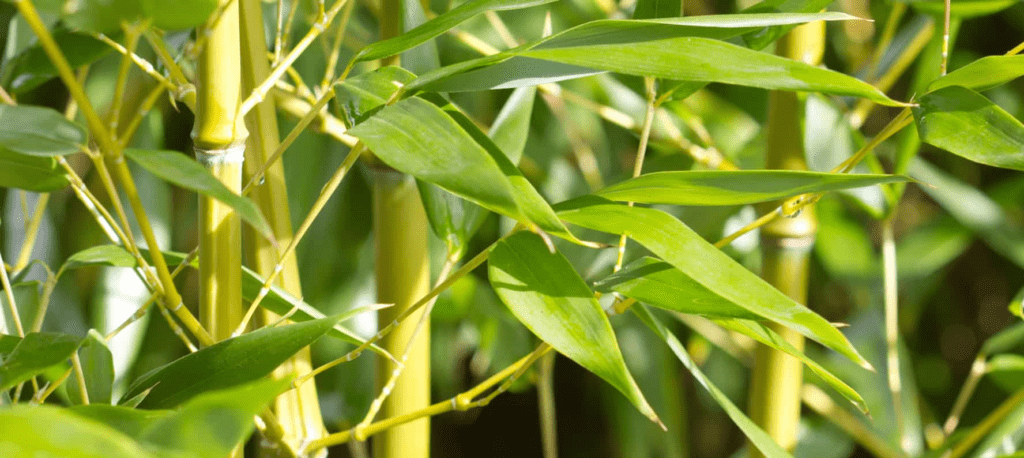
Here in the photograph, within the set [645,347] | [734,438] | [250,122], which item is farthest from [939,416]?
[250,122]

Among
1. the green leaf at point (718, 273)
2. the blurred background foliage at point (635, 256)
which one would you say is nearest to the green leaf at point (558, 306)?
the green leaf at point (718, 273)

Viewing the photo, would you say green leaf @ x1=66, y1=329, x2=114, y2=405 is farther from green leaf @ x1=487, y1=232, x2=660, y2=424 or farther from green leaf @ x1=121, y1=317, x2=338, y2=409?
green leaf @ x1=487, y1=232, x2=660, y2=424

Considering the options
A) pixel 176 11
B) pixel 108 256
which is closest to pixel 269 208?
pixel 108 256

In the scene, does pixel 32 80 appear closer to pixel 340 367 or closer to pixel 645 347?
pixel 340 367

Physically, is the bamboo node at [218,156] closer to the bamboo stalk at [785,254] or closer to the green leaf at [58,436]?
the green leaf at [58,436]

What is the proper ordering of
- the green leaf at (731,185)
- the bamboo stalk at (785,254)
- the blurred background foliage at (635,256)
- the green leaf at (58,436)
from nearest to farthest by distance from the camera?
the green leaf at (58,436)
the green leaf at (731,185)
the bamboo stalk at (785,254)
the blurred background foliage at (635,256)
